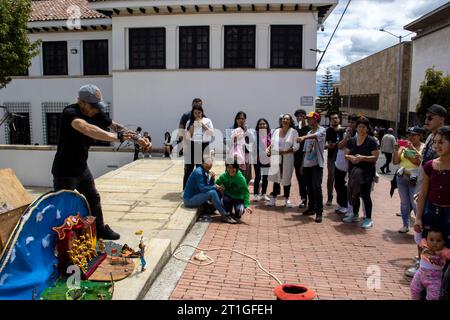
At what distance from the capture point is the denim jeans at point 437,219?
3.87 meters

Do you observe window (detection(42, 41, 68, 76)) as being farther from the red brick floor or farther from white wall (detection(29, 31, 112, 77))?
the red brick floor

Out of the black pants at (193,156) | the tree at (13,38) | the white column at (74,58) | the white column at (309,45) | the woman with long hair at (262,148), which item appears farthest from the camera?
the white column at (74,58)

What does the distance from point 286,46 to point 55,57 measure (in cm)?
Answer: 1242

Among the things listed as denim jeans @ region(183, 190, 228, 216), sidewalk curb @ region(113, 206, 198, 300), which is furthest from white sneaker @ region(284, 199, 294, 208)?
sidewalk curb @ region(113, 206, 198, 300)

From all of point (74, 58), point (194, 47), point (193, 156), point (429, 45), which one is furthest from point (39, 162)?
point (429, 45)

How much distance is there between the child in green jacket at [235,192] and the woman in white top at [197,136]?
78 cm

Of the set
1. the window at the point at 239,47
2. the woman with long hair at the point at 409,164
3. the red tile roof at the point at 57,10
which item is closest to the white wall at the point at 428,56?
the window at the point at 239,47

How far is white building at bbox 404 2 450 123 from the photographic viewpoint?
99.1 ft

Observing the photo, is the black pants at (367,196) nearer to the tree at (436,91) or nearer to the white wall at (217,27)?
the white wall at (217,27)

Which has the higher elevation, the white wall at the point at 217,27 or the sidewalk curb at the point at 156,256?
the white wall at the point at 217,27

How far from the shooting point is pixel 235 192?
7121mm

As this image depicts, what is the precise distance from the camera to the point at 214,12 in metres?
17.5

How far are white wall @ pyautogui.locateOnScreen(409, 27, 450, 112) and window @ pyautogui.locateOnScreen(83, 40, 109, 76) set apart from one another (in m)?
22.9

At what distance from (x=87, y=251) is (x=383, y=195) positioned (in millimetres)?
8147
